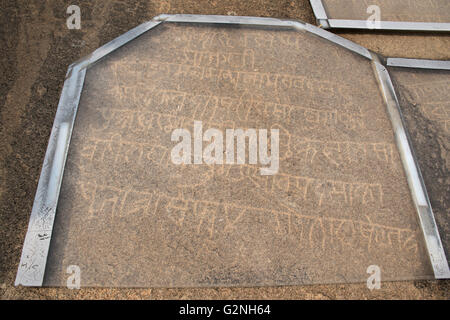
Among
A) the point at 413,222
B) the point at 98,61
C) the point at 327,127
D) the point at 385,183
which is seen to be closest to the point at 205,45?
the point at 98,61

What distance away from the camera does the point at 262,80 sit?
329 centimetres

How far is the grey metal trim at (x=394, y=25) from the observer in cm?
384

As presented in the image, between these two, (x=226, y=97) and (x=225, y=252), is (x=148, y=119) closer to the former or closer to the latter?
(x=226, y=97)

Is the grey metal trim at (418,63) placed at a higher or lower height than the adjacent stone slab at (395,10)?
lower

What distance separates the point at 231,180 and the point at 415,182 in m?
1.51

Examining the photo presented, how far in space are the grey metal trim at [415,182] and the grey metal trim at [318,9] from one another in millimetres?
885

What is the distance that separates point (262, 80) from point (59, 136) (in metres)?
1.90

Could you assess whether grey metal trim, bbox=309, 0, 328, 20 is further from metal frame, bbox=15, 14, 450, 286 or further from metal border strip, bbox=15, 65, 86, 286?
metal border strip, bbox=15, 65, 86, 286

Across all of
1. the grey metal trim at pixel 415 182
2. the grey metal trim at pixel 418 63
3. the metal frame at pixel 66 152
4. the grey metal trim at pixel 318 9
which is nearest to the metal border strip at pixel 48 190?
the metal frame at pixel 66 152

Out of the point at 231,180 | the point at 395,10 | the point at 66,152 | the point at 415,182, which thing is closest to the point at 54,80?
the point at 66,152

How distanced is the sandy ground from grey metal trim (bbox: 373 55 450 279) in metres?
0.17

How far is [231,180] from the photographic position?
2709 mm

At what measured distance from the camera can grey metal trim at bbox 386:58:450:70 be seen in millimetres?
3519

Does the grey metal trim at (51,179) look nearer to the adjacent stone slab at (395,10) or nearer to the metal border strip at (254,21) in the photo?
the metal border strip at (254,21)
